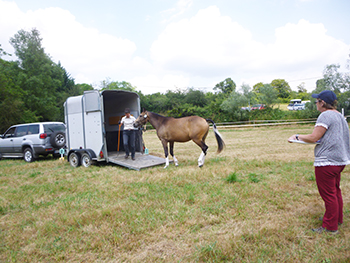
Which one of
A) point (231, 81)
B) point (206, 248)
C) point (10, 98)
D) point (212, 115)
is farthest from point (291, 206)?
point (231, 81)

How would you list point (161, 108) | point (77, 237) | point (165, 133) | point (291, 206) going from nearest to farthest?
1. point (77, 237)
2. point (291, 206)
3. point (165, 133)
4. point (161, 108)

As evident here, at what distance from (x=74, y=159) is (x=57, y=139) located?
223 cm

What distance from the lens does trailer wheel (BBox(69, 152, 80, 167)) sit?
8703mm

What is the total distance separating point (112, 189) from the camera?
218 inches

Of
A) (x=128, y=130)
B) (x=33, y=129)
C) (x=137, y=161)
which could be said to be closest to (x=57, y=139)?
(x=33, y=129)

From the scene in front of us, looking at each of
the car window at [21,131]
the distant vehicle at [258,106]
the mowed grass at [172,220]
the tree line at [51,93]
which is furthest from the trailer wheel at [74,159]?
the distant vehicle at [258,106]

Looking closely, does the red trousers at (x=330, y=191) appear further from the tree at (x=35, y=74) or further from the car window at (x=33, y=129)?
the tree at (x=35, y=74)

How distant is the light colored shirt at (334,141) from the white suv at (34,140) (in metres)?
Result: 10.3

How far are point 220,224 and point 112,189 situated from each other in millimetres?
2945

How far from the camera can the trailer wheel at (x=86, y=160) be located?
8.48 meters

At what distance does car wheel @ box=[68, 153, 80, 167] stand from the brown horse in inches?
102

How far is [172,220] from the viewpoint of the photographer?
372cm

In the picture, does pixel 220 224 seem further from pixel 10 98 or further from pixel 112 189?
pixel 10 98

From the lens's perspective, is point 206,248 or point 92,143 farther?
point 92,143
